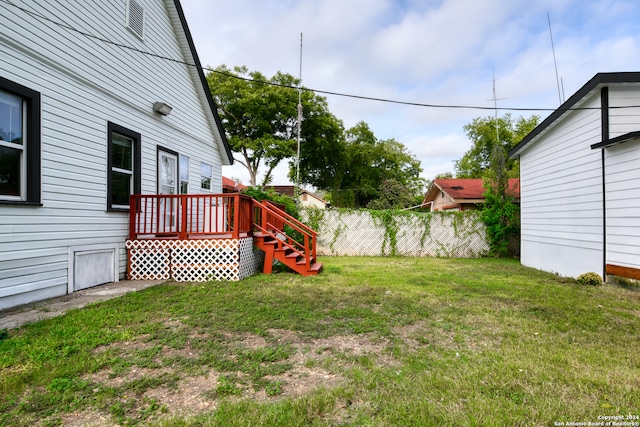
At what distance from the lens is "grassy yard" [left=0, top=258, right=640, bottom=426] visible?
6.45 feet

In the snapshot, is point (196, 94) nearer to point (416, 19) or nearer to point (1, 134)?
point (1, 134)

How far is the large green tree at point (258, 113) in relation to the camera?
906 inches

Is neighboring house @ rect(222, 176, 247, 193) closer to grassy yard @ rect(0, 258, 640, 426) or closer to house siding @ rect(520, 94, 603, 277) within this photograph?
house siding @ rect(520, 94, 603, 277)

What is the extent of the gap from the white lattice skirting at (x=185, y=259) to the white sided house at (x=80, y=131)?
0.31m

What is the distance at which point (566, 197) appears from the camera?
24.4 ft

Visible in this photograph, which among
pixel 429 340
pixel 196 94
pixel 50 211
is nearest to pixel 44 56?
pixel 50 211

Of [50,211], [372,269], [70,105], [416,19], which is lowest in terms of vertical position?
[372,269]

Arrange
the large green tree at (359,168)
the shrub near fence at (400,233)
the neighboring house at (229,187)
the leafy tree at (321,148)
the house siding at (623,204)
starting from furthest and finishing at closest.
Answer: the large green tree at (359,168)
the leafy tree at (321,148)
the neighboring house at (229,187)
the shrub near fence at (400,233)
the house siding at (623,204)

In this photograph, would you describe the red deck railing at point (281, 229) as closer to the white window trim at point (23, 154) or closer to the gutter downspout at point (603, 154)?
the white window trim at point (23, 154)

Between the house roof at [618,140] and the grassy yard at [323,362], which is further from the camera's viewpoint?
the house roof at [618,140]

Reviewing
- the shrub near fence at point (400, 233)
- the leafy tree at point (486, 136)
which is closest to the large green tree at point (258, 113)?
the shrub near fence at point (400, 233)

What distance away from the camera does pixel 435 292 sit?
5.40 meters

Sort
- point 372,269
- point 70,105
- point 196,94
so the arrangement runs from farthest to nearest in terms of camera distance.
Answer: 1. point 196,94
2. point 372,269
3. point 70,105

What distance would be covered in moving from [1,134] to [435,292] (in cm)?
659
